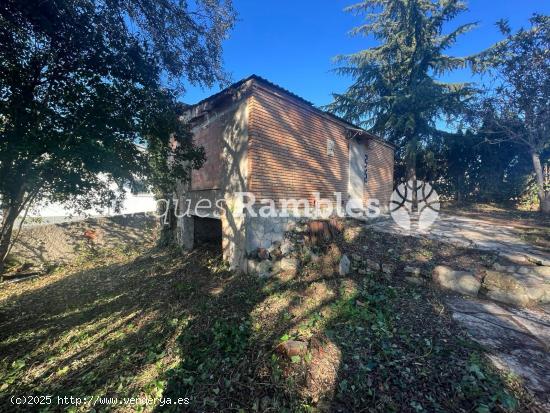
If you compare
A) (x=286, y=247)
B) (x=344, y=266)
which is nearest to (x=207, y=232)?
(x=286, y=247)

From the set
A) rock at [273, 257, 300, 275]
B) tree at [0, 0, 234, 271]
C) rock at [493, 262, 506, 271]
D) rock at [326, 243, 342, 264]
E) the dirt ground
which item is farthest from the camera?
the dirt ground

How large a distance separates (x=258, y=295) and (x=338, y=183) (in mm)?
5671

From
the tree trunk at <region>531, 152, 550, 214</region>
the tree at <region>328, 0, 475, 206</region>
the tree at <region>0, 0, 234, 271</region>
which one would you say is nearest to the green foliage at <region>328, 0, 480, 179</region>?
the tree at <region>328, 0, 475, 206</region>

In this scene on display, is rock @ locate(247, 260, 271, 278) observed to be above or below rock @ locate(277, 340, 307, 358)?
above

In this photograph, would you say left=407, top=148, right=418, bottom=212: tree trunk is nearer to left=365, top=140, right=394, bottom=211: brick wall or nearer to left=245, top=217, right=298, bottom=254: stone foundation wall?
left=365, top=140, right=394, bottom=211: brick wall

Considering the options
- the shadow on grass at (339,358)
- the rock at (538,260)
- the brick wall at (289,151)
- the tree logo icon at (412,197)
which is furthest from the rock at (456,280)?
the tree logo icon at (412,197)

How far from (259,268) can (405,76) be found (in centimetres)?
1542

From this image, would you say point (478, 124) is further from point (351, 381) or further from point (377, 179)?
point (351, 381)

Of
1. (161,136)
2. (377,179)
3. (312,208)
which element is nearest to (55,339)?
(161,136)

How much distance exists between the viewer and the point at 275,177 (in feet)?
22.4

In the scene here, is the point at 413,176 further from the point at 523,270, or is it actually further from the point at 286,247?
the point at 286,247

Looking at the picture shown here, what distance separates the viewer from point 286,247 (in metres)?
6.54

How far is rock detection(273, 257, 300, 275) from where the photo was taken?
5950 mm

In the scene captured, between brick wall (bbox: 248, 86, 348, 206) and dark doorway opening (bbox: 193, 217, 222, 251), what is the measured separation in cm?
405
